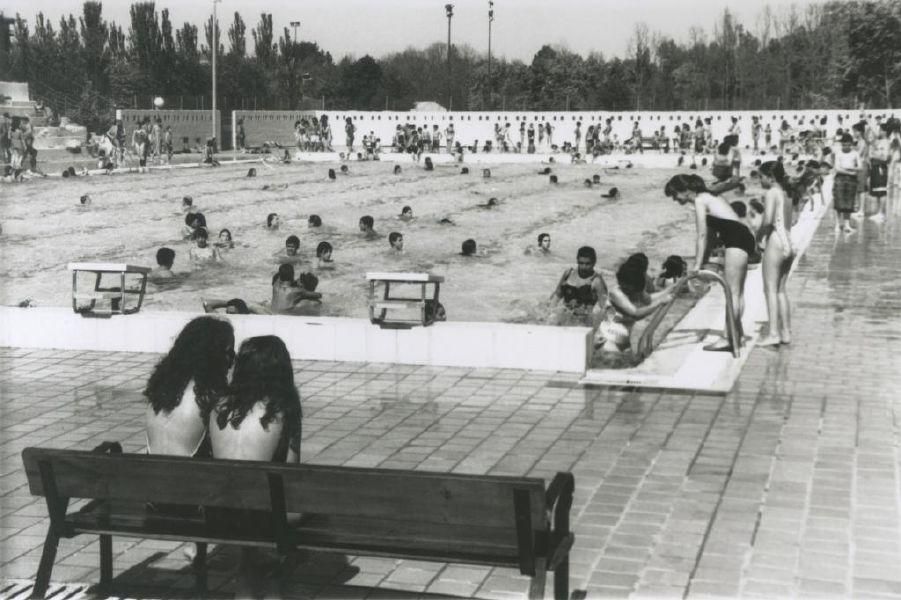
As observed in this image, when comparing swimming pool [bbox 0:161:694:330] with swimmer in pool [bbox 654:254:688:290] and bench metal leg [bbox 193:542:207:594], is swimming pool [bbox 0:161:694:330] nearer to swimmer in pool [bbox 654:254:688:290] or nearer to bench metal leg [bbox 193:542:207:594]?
swimmer in pool [bbox 654:254:688:290]

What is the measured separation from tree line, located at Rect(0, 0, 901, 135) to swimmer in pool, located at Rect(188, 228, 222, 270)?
32590 millimetres

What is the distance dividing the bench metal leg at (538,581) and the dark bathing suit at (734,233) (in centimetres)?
575

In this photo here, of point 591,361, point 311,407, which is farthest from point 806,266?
point 311,407

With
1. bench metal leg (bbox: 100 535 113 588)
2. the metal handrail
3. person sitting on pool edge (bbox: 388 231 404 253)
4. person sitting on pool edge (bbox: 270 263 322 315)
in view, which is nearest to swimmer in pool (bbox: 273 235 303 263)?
person sitting on pool edge (bbox: 388 231 404 253)

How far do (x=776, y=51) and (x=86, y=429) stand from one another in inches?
2655

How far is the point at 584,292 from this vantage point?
11320 mm

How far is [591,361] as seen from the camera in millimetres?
9289

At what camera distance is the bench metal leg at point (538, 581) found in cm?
406

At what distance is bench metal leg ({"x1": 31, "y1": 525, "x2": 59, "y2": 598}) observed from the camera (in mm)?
4484

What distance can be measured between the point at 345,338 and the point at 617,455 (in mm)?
3494

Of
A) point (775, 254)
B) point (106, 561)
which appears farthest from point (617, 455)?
point (775, 254)

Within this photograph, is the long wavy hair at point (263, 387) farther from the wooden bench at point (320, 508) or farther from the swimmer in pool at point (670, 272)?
the swimmer in pool at point (670, 272)

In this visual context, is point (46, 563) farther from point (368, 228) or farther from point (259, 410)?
point (368, 228)

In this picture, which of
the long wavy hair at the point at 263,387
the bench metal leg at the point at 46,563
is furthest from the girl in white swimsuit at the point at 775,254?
the bench metal leg at the point at 46,563
